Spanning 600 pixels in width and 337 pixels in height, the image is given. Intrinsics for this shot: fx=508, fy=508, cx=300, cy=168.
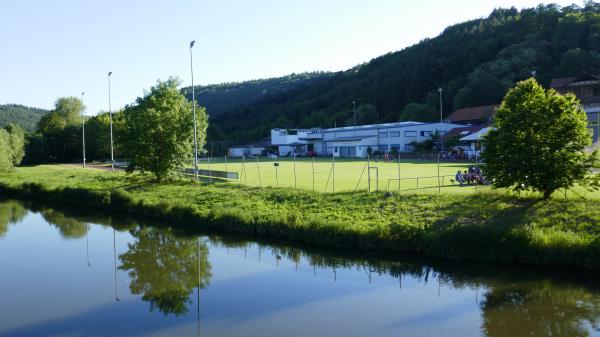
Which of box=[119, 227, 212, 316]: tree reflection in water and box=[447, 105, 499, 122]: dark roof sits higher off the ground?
box=[447, 105, 499, 122]: dark roof

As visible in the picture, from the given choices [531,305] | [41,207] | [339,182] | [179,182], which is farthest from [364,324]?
[41,207]

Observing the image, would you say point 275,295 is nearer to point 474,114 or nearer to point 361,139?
point 361,139

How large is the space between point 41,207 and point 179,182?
33.6ft

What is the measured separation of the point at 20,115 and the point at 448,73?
142308mm

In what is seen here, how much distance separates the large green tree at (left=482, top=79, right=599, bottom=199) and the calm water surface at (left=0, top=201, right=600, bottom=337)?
480cm

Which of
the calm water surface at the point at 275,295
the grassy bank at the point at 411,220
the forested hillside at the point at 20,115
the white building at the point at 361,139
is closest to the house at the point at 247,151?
the white building at the point at 361,139

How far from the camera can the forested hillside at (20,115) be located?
162m

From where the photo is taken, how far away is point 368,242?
65.6 ft

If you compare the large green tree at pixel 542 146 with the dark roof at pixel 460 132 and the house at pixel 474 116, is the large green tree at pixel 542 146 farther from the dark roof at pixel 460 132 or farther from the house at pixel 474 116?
the house at pixel 474 116

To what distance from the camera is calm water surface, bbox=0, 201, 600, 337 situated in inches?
499

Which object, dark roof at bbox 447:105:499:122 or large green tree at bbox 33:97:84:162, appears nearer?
dark roof at bbox 447:105:499:122

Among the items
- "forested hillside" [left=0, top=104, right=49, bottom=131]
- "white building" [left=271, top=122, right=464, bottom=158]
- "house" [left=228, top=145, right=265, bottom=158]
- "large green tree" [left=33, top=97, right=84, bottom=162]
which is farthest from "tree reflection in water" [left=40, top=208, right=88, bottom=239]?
"forested hillside" [left=0, top=104, right=49, bottom=131]

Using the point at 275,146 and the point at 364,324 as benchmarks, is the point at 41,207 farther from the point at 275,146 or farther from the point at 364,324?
the point at 275,146

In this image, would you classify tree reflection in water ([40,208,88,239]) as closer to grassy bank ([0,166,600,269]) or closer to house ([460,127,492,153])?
grassy bank ([0,166,600,269])
